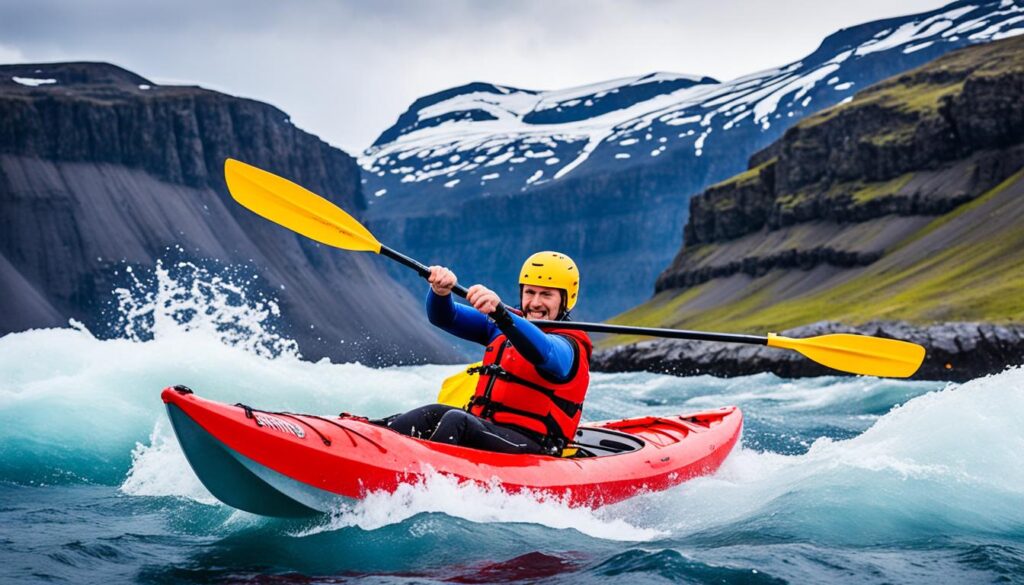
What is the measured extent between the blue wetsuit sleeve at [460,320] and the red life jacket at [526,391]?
2.29ft

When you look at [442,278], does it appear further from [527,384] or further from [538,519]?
[538,519]

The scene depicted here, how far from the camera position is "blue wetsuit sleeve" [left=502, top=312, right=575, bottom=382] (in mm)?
6824

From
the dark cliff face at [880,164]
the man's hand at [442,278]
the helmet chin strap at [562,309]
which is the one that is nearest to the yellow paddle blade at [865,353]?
the helmet chin strap at [562,309]

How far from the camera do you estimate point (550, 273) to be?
790 cm

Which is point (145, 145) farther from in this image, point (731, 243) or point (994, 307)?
point (994, 307)

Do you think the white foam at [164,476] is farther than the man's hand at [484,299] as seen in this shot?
Yes

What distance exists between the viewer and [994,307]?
143ft

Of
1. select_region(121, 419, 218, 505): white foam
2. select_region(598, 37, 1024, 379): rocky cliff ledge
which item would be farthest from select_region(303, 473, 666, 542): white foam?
select_region(598, 37, 1024, 379): rocky cliff ledge

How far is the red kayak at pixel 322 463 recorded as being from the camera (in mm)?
6238

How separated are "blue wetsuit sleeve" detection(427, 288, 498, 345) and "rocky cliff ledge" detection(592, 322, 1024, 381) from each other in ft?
91.7

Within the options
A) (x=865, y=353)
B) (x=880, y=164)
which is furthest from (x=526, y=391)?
(x=880, y=164)

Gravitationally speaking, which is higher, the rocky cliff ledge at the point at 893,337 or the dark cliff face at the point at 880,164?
the dark cliff face at the point at 880,164

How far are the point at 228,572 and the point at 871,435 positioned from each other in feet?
21.6

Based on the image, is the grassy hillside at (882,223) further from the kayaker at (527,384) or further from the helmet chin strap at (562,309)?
the kayaker at (527,384)
